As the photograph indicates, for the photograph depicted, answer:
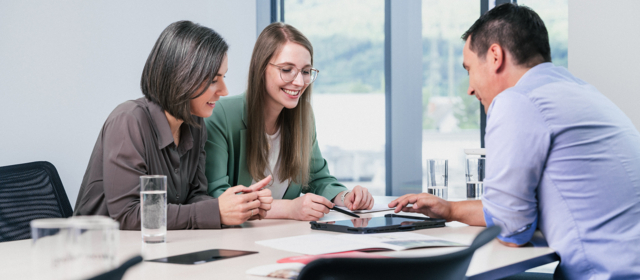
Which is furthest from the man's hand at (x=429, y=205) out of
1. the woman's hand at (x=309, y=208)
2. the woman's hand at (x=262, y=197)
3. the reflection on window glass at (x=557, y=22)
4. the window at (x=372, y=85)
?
the reflection on window glass at (x=557, y=22)

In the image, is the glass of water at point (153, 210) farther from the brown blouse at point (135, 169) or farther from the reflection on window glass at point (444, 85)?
the reflection on window glass at point (444, 85)

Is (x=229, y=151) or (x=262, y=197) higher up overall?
(x=229, y=151)

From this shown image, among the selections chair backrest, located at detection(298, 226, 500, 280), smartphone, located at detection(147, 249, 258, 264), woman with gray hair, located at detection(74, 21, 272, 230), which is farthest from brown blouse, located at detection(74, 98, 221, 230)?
chair backrest, located at detection(298, 226, 500, 280)

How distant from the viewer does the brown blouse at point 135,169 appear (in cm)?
148

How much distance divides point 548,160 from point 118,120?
1219 mm

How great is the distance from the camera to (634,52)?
8.44ft

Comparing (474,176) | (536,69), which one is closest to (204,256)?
(536,69)

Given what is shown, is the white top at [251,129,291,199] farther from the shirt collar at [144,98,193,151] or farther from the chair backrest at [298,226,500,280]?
the chair backrest at [298,226,500,280]

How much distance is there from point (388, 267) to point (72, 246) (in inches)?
15.4

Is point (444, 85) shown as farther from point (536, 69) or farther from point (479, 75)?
point (536, 69)

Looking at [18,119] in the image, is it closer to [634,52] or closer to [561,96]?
[561,96]

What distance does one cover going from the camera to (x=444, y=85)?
361 centimetres

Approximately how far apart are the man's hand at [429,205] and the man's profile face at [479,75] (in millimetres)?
328

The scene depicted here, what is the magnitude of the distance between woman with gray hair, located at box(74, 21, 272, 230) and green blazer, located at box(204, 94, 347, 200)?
9 cm
